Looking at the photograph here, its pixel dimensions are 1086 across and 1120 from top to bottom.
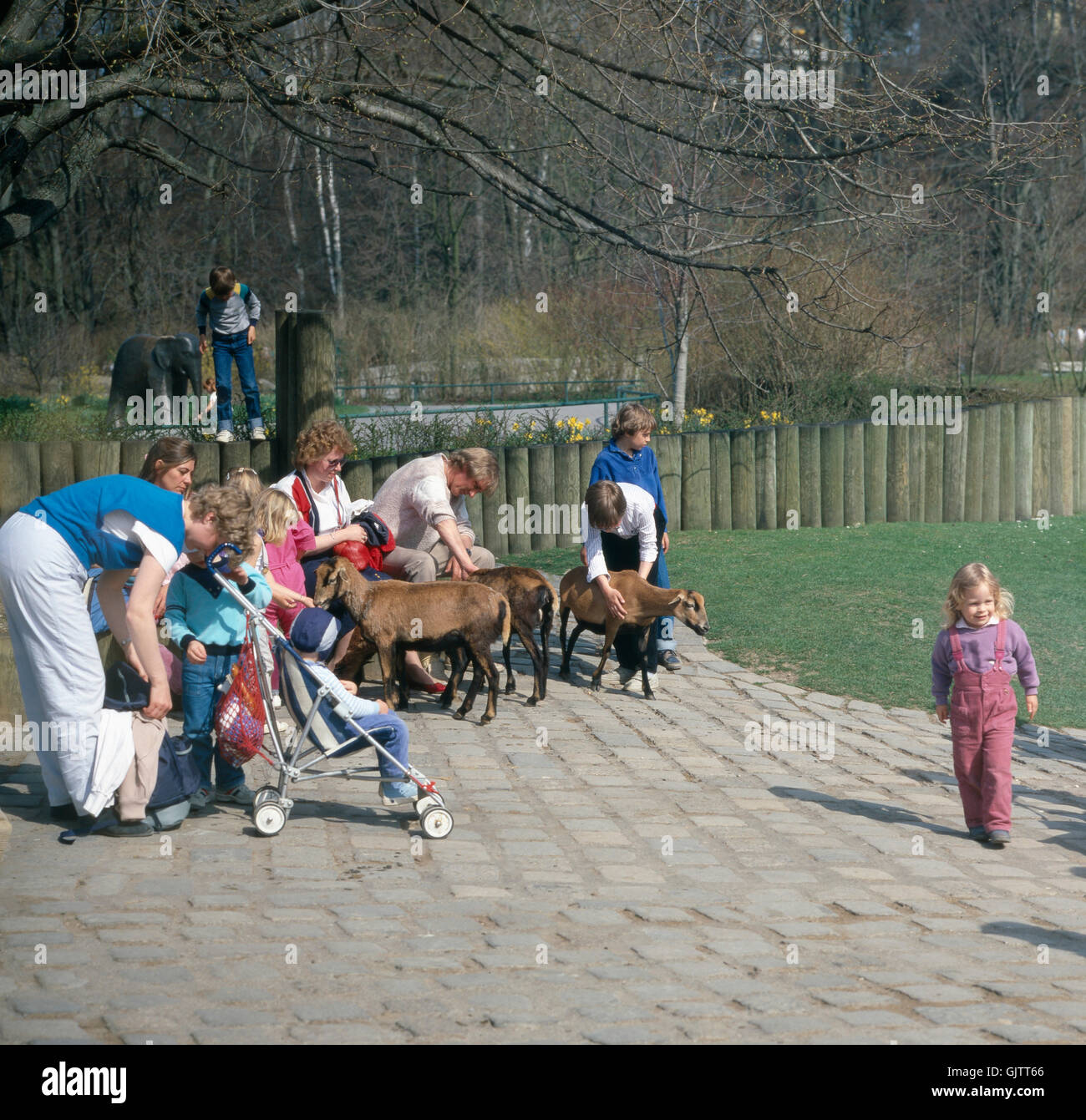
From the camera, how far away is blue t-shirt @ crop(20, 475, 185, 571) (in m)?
5.64

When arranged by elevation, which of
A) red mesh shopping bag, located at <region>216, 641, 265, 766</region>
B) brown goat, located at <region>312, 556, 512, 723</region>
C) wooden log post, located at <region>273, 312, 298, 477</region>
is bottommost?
red mesh shopping bag, located at <region>216, 641, 265, 766</region>

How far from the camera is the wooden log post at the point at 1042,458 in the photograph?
724 inches

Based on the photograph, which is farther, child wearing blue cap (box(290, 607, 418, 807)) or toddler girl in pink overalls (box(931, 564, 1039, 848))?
toddler girl in pink overalls (box(931, 564, 1039, 848))

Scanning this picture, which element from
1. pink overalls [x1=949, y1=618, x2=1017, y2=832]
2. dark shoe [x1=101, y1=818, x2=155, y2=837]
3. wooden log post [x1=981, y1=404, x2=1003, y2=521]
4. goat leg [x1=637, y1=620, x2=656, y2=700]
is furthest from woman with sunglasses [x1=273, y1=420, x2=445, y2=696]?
wooden log post [x1=981, y1=404, x2=1003, y2=521]

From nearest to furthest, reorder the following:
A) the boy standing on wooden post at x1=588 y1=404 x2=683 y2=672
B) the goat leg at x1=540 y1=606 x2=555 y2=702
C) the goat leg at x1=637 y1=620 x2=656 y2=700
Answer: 1. the goat leg at x1=540 y1=606 x2=555 y2=702
2. the goat leg at x1=637 y1=620 x2=656 y2=700
3. the boy standing on wooden post at x1=588 y1=404 x2=683 y2=672

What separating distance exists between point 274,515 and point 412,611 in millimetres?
945

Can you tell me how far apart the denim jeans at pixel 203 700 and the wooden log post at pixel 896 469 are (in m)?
12.3

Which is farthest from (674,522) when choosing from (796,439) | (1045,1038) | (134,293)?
(134,293)

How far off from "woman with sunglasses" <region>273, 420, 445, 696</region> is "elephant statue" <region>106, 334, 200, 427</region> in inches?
305

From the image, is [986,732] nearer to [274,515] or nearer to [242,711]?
[242,711]

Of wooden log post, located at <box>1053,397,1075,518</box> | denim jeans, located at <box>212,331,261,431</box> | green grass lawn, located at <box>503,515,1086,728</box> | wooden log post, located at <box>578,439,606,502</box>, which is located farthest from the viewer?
wooden log post, located at <box>1053,397,1075,518</box>

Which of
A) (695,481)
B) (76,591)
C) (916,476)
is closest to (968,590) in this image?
(76,591)

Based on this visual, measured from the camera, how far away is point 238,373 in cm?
1396

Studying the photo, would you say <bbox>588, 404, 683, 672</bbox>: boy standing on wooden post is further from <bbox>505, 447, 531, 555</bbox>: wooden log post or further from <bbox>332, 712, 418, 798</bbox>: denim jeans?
<bbox>505, 447, 531, 555</bbox>: wooden log post
